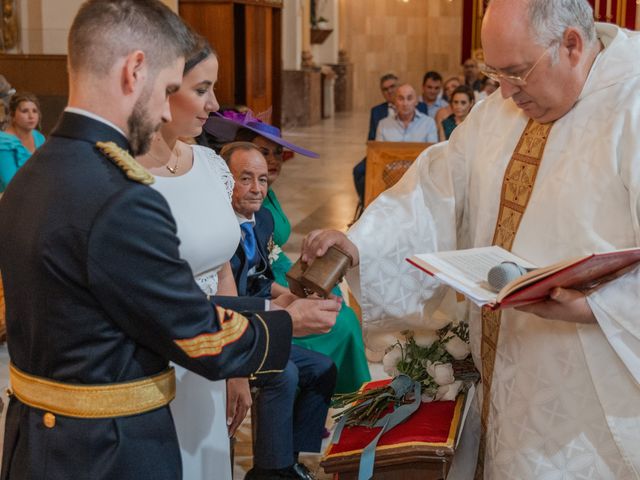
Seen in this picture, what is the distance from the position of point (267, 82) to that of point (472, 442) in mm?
11066

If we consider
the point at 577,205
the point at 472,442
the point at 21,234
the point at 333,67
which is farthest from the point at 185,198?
the point at 333,67

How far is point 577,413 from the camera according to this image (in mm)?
2598

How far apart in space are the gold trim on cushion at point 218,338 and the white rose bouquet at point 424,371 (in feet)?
3.82

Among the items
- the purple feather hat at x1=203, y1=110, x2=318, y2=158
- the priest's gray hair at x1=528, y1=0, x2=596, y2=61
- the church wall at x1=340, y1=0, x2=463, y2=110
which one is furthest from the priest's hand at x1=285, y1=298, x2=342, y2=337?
the church wall at x1=340, y1=0, x2=463, y2=110

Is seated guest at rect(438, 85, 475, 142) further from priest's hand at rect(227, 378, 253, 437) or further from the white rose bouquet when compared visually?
priest's hand at rect(227, 378, 253, 437)

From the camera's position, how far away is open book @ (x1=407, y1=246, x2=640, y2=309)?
86.7 inches

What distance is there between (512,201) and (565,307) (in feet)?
1.80

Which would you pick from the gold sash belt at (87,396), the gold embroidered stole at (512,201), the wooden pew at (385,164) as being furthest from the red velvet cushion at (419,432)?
the wooden pew at (385,164)

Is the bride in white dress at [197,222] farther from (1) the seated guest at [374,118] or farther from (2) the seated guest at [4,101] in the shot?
(1) the seated guest at [374,118]

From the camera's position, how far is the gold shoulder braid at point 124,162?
1.79 metres

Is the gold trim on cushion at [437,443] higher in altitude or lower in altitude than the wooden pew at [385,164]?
lower

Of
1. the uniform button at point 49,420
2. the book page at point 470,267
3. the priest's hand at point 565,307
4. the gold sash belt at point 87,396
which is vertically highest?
the book page at point 470,267

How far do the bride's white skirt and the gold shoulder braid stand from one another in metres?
0.79

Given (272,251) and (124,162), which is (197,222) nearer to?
(124,162)
